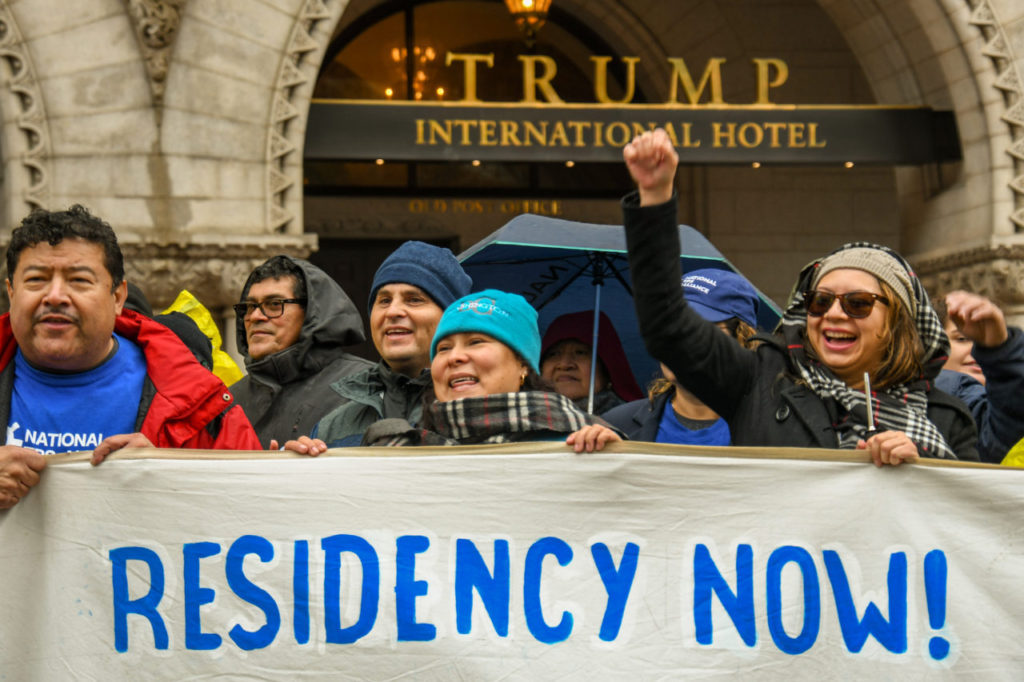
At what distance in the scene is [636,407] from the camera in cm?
434

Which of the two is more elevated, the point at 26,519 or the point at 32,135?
the point at 32,135

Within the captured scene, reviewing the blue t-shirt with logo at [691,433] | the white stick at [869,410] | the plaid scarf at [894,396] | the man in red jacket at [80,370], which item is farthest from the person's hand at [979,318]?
the man in red jacket at [80,370]

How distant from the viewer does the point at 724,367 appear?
10.5ft

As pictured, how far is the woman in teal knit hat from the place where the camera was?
3.37m

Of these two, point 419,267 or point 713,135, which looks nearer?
point 419,267

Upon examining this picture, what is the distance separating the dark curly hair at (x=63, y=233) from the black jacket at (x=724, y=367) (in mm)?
1308

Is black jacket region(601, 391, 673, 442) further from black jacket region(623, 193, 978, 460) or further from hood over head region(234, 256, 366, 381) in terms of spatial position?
hood over head region(234, 256, 366, 381)

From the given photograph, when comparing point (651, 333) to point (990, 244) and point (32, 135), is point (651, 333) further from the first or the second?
point (990, 244)

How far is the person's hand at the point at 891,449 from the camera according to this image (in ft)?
9.91

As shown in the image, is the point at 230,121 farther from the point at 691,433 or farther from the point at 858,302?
the point at 858,302

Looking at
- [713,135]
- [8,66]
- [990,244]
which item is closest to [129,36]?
[8,66]

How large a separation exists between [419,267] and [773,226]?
393 inches

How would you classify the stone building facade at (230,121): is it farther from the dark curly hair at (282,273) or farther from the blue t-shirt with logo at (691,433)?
the blue t-shirt with logo at (691,433)

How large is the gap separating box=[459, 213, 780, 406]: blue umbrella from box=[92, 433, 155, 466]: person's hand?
236 centimetres
